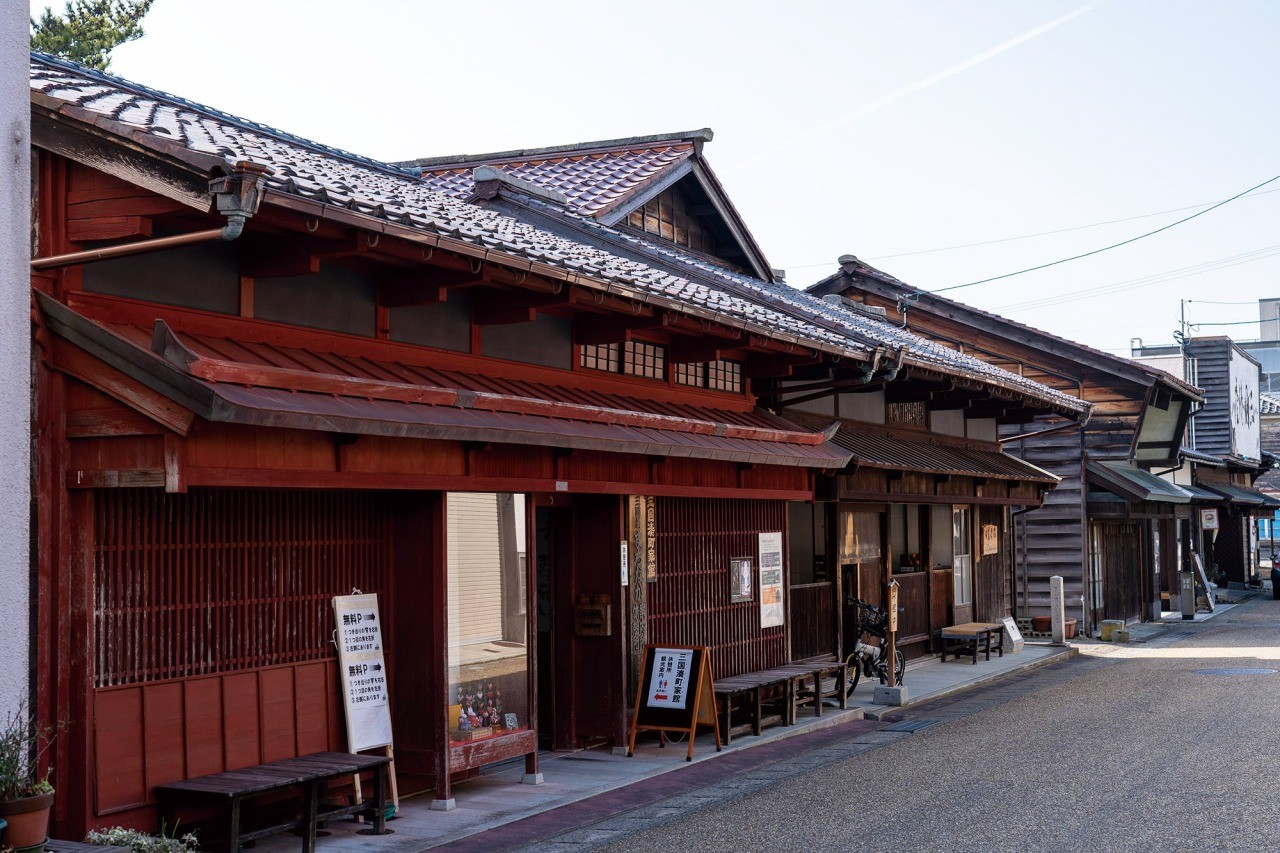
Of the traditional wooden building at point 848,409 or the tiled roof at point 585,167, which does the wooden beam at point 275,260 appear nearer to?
the traditional wooden building at point 848,409

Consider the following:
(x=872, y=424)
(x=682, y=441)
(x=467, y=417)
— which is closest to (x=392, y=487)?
(x=467, y=417)

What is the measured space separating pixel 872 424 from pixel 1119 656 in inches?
339

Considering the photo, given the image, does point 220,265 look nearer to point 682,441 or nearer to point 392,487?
point 392,487

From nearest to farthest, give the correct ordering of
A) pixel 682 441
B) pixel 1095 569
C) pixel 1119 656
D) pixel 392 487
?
pixel 392 487, pixel 682 441, pixel 1119 656, pixel 1095 569

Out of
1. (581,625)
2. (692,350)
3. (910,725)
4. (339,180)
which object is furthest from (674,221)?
(339,180)

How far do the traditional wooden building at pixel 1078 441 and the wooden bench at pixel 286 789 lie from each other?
19.5 m

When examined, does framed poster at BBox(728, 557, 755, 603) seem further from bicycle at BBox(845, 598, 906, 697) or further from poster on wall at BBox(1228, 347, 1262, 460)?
poster on wall at BBox(1228, 347, 1262, 460)

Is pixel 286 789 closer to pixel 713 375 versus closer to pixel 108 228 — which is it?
pixel 108 228

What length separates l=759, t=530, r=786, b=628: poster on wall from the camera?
15820 mm

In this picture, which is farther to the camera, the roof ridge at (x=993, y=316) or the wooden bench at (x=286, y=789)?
the roof ridge at (x=993, y=316)

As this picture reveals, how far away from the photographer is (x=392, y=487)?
949 centimetres

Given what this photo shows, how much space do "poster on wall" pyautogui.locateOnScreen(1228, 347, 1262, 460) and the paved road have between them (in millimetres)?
33457

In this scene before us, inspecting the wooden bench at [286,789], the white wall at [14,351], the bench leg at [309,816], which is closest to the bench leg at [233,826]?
the wooden bench at [286,789]

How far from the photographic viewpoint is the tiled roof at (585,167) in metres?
19.3
